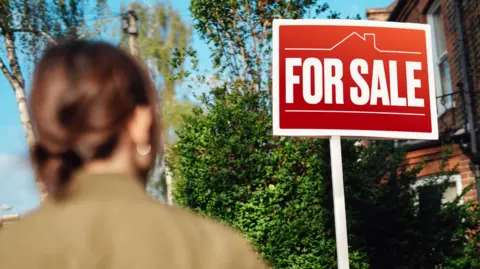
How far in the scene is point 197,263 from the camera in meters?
1.19

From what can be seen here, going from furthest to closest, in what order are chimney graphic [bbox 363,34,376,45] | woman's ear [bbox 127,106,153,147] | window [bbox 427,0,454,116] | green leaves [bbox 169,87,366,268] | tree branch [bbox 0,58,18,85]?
tree branch [bbox 0,58,18,85], window [bbox 427,0,454,116], green leaves [bbox 169,87,366,268], chimney graphic [bbox 363,34,376,45], woman's ear [bbox 127,106,153,147]

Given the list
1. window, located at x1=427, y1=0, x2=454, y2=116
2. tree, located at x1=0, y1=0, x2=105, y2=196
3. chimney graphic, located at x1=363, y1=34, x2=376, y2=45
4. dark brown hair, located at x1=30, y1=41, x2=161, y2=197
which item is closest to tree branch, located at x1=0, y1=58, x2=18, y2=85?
tree, located at x1=0, y1=0, x2=105, y2=196

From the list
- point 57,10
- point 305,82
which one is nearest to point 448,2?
point 305,82

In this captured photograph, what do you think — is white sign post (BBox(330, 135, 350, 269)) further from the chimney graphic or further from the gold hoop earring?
the gold hoop earring

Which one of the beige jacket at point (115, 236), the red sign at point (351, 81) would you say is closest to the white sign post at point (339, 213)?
the red sign at point (351, 81)

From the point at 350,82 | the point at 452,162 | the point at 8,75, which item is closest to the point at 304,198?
the point at 350,82

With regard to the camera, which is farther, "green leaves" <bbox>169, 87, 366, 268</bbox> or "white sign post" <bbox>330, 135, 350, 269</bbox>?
"green leaves" <bbox>169, 87, 366, 268</bbox>

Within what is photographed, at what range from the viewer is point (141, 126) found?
1.26 metres

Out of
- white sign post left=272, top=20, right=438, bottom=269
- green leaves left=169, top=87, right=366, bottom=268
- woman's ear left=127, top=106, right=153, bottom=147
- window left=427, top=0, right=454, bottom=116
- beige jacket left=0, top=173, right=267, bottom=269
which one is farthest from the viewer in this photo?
window left=427, top=0, right=454, bottom=116

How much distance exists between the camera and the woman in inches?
45.2

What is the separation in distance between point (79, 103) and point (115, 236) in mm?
245

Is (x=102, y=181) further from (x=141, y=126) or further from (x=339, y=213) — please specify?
(x=339, y=213)

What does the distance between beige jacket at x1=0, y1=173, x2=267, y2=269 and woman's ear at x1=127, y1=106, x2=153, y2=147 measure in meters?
0.08

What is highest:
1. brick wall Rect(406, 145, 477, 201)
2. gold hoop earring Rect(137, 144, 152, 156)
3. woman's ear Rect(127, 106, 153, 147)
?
brick wall Rect(406, 145, 477, 201)
